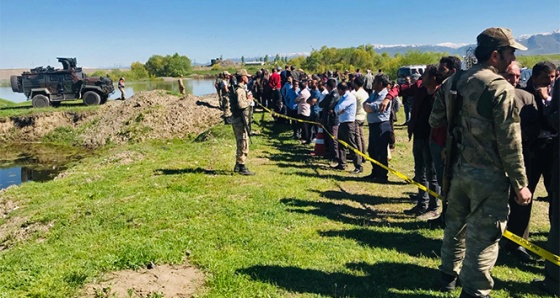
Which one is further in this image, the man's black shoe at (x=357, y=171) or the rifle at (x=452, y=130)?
the man's black shoe at (x=357, y=171)

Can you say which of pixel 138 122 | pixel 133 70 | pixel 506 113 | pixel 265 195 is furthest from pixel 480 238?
pixel 133 70

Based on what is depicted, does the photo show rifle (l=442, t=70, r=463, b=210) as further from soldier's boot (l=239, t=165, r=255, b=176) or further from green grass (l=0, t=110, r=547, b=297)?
soldier's boot (l=239, t=165, r=255, b=176)

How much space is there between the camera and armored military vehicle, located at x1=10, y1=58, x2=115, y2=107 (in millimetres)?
21078

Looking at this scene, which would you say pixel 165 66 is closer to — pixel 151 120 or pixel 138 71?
pixel 138 71

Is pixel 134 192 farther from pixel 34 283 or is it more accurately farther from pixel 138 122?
pixel 138 122

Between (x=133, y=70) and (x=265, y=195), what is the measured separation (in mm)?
89331

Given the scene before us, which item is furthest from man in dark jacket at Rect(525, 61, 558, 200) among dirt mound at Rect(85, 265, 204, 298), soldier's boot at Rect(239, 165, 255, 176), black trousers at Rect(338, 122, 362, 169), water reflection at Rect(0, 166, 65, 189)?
water reflection at Rect(0, 166, 65, 189)

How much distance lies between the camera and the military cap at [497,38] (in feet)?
9.32

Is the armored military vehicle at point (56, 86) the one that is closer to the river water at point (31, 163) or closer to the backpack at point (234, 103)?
the river water at point (31, 163)

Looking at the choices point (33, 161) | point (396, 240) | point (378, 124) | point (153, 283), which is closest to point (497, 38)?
point (396, 240)

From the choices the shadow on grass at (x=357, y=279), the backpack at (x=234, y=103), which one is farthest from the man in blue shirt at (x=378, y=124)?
the shadow on grass at (x=357, y=279)

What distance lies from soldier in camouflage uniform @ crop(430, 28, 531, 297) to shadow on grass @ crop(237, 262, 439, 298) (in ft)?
2.08

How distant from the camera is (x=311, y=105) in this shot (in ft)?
34.2

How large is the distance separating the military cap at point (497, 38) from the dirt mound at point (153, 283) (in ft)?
10.7
